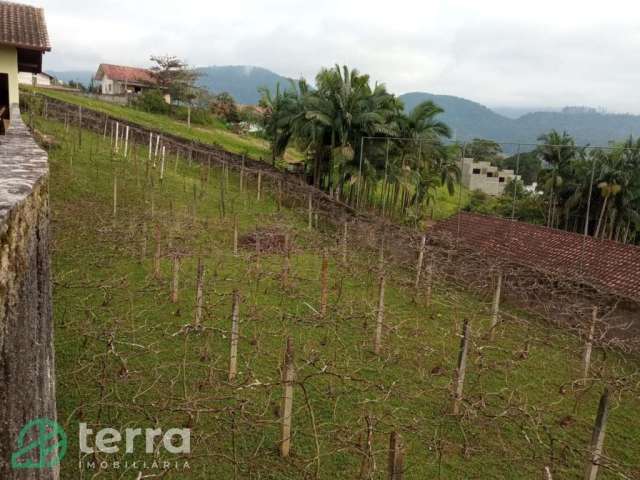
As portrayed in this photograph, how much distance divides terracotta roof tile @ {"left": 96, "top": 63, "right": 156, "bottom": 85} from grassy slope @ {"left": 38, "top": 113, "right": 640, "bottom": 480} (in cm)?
3754

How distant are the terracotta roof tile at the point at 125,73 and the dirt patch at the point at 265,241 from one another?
3788 centimetres

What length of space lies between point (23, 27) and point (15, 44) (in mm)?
1170

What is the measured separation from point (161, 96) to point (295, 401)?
3580cm

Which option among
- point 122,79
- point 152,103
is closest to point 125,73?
point 122,79

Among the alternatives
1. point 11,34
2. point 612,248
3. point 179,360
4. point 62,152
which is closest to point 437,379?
point 179,360

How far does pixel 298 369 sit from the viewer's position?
16.2ft

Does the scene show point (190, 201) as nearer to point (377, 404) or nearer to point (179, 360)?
point (179, 360)

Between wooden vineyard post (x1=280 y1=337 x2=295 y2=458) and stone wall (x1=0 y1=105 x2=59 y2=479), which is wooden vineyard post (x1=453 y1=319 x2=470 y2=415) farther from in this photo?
stone wall (x1=0 y1=105 x2=59 y2=479)

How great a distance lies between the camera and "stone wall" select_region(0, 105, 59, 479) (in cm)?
187

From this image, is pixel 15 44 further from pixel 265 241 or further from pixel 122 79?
pixel 122 79

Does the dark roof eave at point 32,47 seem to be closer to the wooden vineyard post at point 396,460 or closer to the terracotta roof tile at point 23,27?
the terracotta roof tile at point 23,27

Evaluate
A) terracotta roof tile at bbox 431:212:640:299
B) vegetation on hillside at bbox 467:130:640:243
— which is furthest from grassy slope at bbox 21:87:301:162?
terracotta roof tile at bbox 431:212:640:299

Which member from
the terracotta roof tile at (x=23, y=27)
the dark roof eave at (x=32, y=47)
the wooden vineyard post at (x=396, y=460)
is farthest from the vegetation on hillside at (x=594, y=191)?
the wooden vineyard post at (x=396, y=460)

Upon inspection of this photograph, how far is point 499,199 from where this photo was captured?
2872 centimetres
